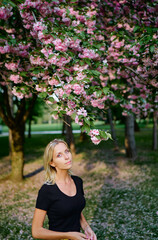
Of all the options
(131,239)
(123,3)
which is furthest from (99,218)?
(123,3)

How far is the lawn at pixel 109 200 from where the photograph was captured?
5.71 m

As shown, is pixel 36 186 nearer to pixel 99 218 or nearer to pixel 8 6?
pixel 99 218

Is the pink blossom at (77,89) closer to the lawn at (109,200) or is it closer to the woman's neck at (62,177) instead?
Result: the lawn at (109,200)

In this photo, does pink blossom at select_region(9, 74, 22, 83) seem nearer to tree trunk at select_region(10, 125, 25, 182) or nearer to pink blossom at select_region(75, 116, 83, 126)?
pink blossom at select_region(75, 116, 83, 126)

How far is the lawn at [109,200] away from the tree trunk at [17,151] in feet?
1.37

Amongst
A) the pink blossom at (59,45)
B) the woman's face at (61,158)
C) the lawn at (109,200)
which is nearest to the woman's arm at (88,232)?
the woman's face at (61,158)

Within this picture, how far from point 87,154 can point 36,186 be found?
23.7 feet

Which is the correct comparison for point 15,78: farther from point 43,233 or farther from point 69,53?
point 43,233

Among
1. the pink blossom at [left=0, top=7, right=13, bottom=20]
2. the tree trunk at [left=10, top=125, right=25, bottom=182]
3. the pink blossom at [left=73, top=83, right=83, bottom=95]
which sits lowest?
the tree trunk at [left=10, top=125, right=25, bottom=182]

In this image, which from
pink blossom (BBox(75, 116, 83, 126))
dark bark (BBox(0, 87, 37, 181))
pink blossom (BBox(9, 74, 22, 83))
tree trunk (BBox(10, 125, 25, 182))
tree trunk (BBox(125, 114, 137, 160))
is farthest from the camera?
tree trunk (BBox(125, 114, 137, 160))

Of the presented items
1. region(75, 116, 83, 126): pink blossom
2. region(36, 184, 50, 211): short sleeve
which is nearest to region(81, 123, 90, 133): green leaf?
region(75, 116, 83, 126): pink blossom

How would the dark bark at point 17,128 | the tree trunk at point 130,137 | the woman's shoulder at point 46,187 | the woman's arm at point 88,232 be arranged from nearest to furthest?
the woman's shoulder at point 46,187, the woman's arm at point 88,232, the dark bark at point 17,128, the tree trunk at point 130,137

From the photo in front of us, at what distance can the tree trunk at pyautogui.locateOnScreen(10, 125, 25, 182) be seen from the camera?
945 centimetres

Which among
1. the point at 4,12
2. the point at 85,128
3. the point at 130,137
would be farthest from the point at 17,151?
the point at 85,128
